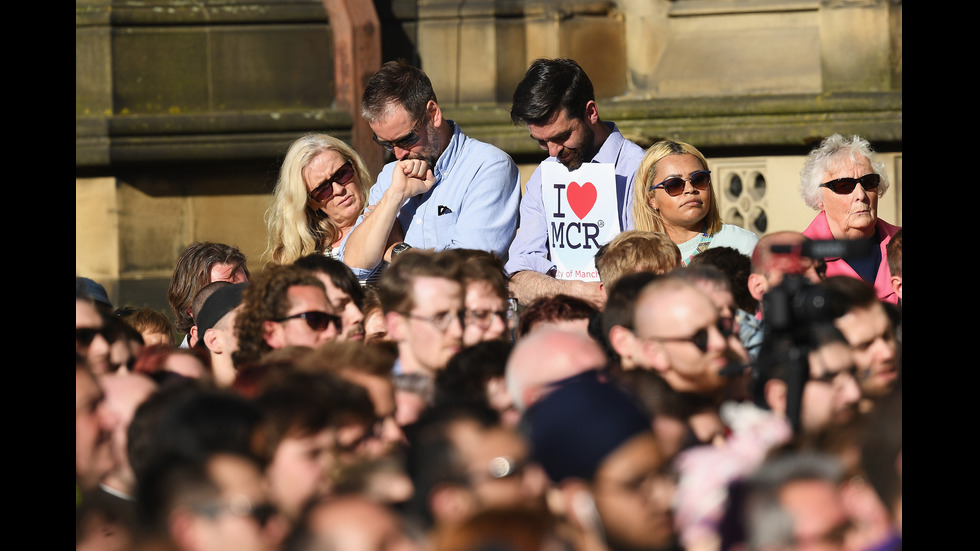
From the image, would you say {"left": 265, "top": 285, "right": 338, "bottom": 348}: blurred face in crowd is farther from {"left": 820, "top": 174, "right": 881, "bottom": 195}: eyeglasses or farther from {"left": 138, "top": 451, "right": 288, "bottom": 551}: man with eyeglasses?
{"left": 820, "top": 174, "right": 881, "bottom": 195}: eyeglasses

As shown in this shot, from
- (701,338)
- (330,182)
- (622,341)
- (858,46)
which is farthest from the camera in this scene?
(858,46)

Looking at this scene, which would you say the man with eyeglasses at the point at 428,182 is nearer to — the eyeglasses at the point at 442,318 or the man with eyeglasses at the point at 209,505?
the eyeglasses at the point at 442,318

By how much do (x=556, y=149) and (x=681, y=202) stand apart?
1.74 ft

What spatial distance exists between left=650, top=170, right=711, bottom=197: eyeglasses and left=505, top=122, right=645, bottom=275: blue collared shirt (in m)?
0.23

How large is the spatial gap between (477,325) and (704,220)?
1.46 meters

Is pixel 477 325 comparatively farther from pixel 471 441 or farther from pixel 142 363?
pixel 471 441

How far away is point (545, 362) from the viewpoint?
352 cm

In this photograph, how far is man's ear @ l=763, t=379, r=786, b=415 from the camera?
357cm

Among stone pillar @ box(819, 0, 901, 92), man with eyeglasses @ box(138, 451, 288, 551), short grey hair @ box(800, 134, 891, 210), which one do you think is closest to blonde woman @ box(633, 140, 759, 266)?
short grey hair @ box(800, 134, 891, 210)

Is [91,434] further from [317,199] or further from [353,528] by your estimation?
[317,199]

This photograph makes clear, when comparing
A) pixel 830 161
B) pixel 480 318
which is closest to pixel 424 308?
pixel 480 318

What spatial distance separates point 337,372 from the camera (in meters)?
3.61

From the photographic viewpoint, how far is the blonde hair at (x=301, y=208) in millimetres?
5656

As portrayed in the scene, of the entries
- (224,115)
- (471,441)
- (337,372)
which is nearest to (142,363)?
(337,372)
